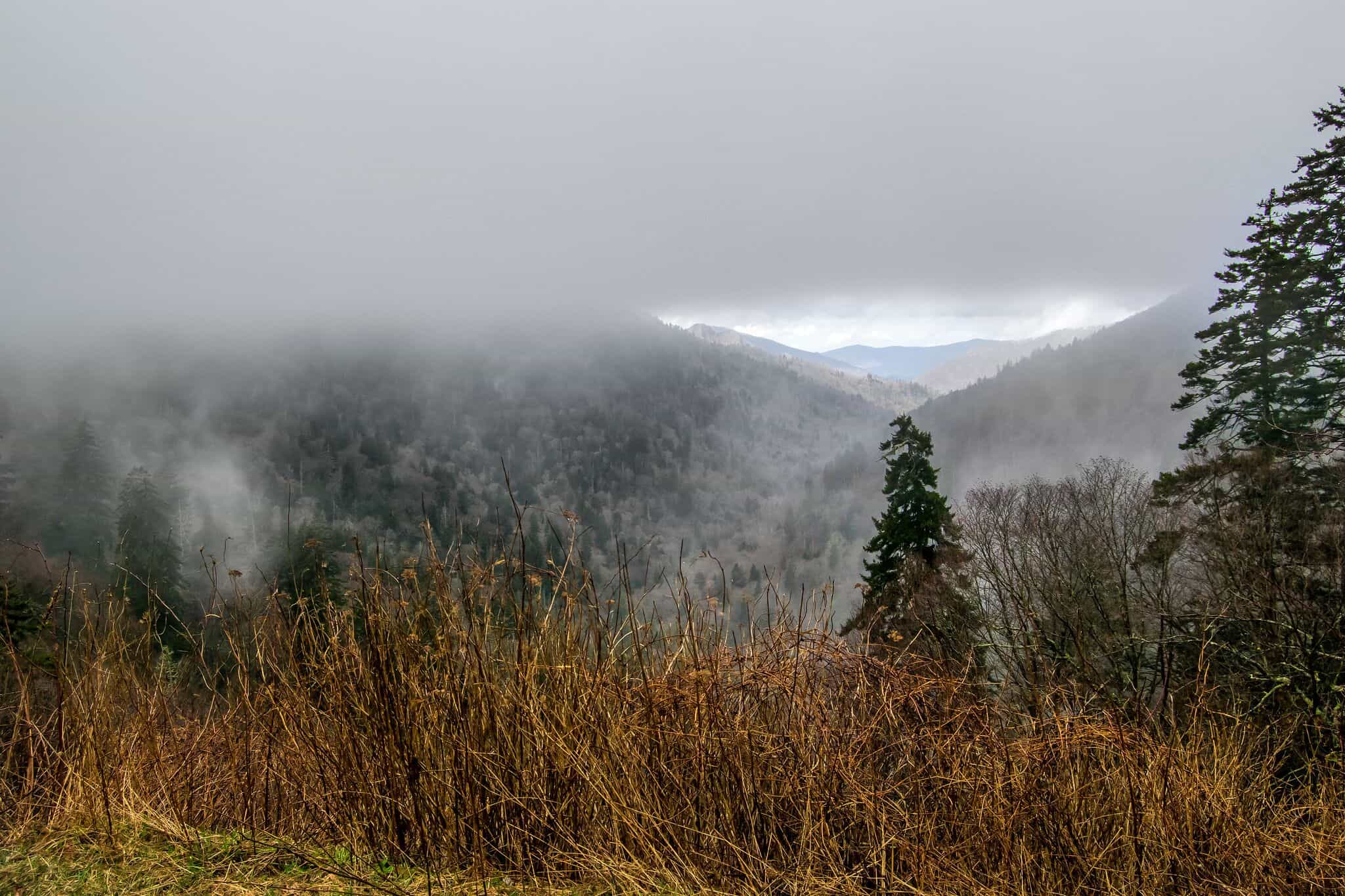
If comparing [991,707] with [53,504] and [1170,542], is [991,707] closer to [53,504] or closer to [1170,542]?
[1170,542]

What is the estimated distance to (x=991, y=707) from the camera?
310cm

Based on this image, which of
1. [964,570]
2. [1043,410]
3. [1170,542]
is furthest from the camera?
[1043,410]

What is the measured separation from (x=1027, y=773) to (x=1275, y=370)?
24226 millimetres

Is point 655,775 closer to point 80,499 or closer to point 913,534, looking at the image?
point 913,534

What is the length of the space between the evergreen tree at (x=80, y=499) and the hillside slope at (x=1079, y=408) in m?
95.3

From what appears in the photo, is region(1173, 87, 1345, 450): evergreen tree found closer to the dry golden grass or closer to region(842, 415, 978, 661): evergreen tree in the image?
region(842, 415, 978, 661): evergreen tree

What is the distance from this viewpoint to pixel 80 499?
61.4 m

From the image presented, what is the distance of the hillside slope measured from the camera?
114 meters

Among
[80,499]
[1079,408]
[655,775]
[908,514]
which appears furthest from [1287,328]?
[1079,408]

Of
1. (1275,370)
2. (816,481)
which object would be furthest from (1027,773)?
(816,481)

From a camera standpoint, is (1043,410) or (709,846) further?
(1043,410)

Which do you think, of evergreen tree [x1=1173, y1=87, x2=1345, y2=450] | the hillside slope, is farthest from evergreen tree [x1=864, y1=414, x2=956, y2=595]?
the hillside slope

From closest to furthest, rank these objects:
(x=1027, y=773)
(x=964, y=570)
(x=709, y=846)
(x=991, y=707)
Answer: (x=709, y=846) → (x=1027, y=773) → (x=991, y=707) → (x=964, y=570)

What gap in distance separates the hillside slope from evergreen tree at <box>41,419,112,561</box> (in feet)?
313
